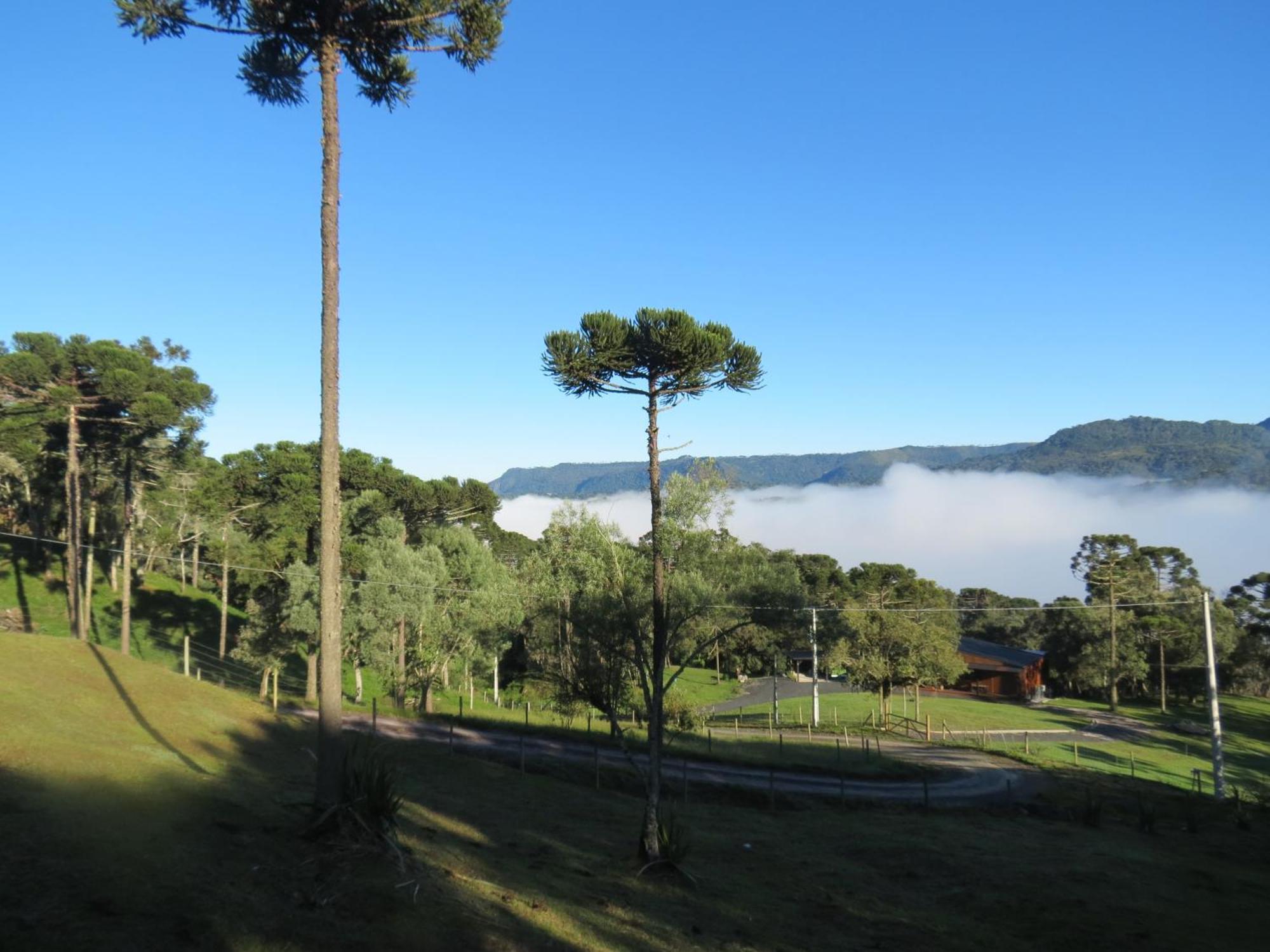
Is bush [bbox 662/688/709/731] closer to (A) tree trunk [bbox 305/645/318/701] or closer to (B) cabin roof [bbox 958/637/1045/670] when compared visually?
(A) tree trunk [bbox 305/645/318/701]

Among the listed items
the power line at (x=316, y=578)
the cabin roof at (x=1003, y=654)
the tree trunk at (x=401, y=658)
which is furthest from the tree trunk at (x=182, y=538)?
the cabin roof at (x=1003, y=654)

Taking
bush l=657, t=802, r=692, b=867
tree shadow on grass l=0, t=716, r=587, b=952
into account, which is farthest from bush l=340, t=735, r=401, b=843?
bush l=657, t=802, r=692, b=867

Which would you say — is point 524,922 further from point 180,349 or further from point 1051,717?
point 180,349

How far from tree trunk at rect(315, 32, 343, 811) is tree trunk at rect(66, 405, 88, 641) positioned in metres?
25.4

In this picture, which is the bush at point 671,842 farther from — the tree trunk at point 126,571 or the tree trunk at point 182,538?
the tree trunk at point 182,538

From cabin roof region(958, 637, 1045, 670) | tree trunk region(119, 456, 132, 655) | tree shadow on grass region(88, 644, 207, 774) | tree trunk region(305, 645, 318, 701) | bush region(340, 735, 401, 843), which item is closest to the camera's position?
bush region(340, 735, 401, 843)

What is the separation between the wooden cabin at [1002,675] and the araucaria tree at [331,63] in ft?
251

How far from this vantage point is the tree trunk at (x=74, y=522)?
33125 mm

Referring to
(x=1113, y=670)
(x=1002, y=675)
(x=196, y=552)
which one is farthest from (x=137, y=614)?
(x=1002, y=675)

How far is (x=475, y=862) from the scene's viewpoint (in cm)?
1382

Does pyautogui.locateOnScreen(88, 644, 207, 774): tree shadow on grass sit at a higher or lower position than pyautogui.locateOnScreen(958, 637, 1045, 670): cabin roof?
higher

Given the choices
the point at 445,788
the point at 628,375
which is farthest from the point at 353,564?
the point at 628,375

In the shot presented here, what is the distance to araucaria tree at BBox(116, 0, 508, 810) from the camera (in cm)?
1274

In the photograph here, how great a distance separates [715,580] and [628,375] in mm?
27738
